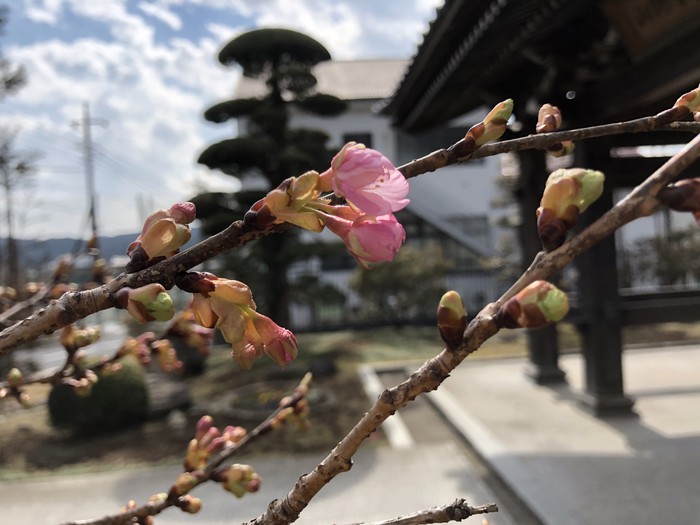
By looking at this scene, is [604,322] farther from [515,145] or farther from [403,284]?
[403,284]

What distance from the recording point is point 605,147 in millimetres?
3594

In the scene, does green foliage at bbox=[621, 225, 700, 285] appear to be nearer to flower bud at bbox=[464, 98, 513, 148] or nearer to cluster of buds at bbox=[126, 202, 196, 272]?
flower bud at bbox=[464, 98, 513, 148]

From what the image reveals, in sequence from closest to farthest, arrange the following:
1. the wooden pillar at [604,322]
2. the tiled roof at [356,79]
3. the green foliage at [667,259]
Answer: the wooden pillar at [604,322] < the green foliage at [667,259] < the tiled roof at [356,79]

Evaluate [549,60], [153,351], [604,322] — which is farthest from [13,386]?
[604,322]

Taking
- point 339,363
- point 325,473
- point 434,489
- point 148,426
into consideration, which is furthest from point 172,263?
point 339,363

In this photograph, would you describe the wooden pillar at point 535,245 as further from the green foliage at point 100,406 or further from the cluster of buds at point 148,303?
the cluster of buds at point 148,303

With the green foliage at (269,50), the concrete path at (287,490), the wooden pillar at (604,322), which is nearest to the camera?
the concrete path at (287,490)

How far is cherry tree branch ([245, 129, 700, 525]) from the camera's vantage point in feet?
1.19

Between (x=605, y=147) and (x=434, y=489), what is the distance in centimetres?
259

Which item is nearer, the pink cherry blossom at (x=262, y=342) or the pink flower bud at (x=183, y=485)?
the pink cherry blossom at (x=262, y=342)

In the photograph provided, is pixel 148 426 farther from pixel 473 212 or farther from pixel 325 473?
pixel 473 212

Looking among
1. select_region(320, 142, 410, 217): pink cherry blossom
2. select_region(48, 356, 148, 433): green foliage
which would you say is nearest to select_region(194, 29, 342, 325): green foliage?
select_region(48, 356, 148, 433): green foliage

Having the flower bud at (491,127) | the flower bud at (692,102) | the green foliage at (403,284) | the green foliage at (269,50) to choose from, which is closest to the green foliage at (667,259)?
the green foliage at (403,284)

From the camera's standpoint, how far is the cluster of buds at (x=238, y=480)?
0.87 metres
